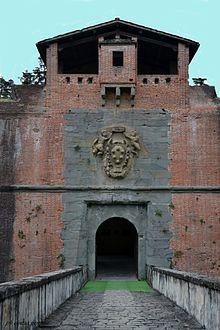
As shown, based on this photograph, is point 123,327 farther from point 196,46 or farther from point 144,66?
point 144,66

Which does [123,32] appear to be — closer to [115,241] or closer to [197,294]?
[197,294]

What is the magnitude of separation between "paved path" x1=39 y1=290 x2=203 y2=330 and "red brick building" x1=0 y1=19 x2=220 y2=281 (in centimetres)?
463

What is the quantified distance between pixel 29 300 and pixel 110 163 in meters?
11.2

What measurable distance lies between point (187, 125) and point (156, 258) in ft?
14.5

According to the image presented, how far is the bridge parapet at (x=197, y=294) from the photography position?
6780 millimetres

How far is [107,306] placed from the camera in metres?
11.0

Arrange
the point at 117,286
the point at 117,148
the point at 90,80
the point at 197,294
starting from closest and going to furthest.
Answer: the point at 197,294 → the point at 117,286 → the point at 117,148 → the point at 90,80

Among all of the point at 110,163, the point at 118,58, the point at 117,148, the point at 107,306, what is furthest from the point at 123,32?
the point at 107,306

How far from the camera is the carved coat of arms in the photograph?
17.9m

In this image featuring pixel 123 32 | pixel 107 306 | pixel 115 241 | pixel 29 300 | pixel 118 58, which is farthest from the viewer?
pixel 115 241

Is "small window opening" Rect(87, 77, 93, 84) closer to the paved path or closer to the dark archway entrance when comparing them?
the paved path

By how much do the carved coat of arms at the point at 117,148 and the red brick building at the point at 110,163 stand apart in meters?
0.03

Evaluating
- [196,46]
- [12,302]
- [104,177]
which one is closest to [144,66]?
[196,46]

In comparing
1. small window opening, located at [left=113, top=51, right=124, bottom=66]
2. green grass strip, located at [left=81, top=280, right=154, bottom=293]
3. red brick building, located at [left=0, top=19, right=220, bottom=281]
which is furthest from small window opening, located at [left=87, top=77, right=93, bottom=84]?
green grass strip, located at [left=81, top=280, right=154, bottom=293]
